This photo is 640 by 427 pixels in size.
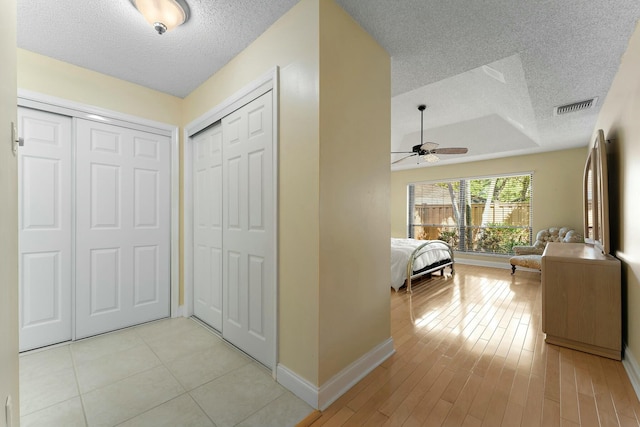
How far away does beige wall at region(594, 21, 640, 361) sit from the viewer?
6.28ft

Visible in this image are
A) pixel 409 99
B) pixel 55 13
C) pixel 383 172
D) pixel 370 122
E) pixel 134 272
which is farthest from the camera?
pixel 409 99

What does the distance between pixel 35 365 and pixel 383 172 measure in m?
3.15

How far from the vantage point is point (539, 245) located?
519cm

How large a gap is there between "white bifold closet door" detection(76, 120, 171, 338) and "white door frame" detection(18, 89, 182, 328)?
56 millimetres

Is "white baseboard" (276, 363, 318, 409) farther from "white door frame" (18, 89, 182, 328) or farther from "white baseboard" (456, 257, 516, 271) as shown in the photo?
"white baseboard" (456, 257, 516, 271)

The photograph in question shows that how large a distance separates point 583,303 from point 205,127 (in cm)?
398

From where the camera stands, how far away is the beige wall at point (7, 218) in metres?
0.93

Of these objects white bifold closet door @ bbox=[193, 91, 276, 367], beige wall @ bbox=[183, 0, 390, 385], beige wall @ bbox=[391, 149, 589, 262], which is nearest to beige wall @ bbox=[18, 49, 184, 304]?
white bifold closet door @ bbox=[193, 91, 276, 367]

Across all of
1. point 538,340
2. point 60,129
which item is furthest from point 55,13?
point 538,340

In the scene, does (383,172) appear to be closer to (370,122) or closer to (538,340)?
(370,122)

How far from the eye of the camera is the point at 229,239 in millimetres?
2377

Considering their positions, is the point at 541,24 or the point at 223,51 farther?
the point at 223,51

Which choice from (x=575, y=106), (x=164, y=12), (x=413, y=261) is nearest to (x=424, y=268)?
(x=413, y=261)

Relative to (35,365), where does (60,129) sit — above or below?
above
